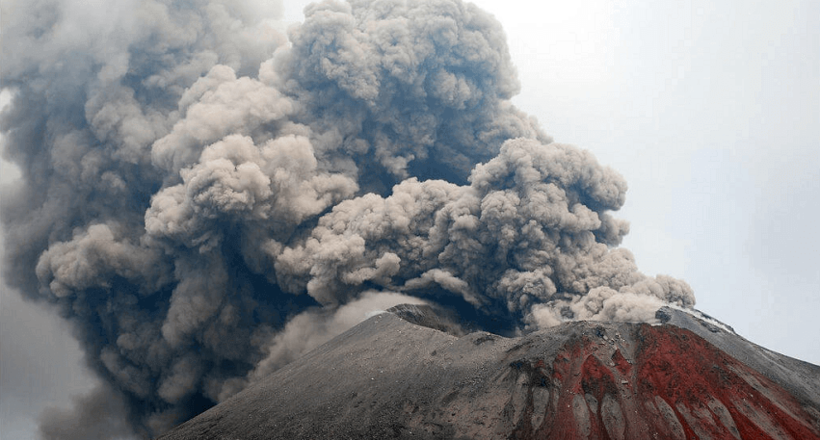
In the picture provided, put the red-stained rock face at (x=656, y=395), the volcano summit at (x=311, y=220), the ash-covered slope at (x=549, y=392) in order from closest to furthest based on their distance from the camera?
the red-stained rock face at (x=656, y=395) < the ash-covered slope at (x=549, y=392) < the volcano summit at (x=311, y=220)

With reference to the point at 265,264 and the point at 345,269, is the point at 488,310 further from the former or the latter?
the point at 265,264

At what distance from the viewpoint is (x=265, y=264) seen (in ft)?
121

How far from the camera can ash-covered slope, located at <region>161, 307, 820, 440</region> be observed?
19.9 meters

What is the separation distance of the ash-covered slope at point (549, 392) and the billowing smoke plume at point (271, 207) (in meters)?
5.93

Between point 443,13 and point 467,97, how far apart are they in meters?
6.62

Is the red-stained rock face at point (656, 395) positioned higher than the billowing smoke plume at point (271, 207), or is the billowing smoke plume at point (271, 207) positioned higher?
the billowing smoke plume at point (271, 207)

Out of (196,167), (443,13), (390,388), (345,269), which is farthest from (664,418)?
(443,13)

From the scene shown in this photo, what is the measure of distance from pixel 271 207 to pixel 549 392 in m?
21.1

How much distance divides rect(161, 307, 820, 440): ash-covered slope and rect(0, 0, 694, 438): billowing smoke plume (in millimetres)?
5931

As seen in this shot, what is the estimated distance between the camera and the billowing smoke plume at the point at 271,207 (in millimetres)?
33719

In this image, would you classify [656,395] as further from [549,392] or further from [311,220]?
[311,220]

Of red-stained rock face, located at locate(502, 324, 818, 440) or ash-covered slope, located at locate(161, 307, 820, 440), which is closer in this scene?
red-stained rock face, located at locate(502, 324, 818, 440)

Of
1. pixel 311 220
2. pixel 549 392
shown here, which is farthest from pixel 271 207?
pixel 549 392

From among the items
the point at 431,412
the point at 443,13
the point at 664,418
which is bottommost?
the point at 664,418
